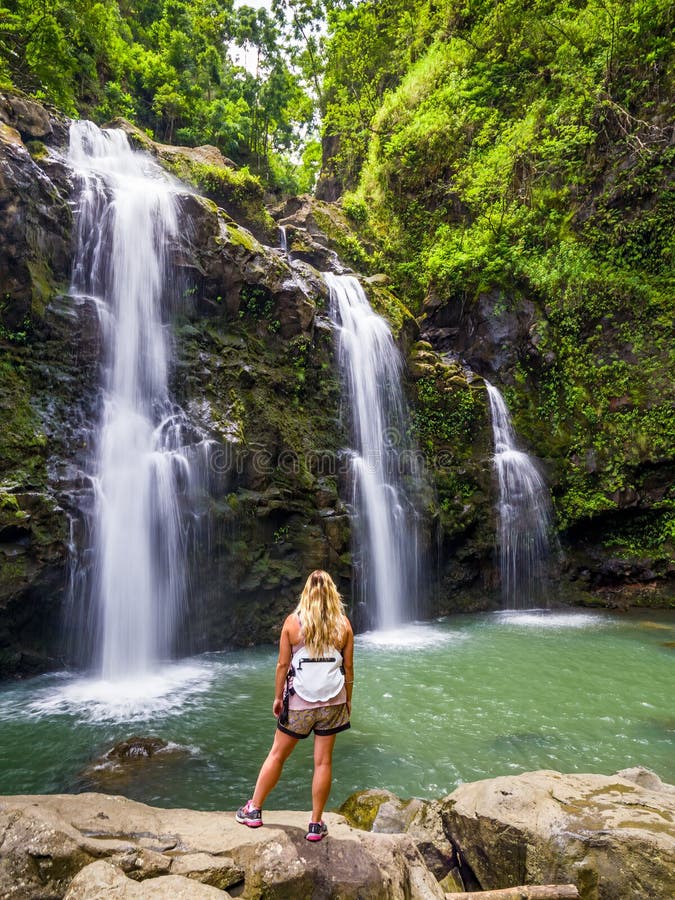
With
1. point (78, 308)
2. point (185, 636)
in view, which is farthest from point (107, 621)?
point (78, 308)

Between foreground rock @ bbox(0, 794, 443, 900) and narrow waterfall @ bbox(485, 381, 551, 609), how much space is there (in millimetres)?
11424

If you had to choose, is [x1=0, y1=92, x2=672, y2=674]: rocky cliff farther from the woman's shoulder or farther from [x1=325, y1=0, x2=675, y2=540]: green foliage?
the woman's shoulder

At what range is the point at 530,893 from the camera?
275 centimetres

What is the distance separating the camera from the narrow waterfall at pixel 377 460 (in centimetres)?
1166

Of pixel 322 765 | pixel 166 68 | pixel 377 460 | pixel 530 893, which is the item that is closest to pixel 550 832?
pixel 530 893

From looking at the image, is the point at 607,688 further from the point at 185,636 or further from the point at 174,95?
the point at 174,95

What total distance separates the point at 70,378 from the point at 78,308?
1.58 m

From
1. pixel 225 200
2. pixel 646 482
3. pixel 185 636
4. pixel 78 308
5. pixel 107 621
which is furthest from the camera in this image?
pixel 225 200

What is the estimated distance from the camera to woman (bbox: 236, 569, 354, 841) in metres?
3.13

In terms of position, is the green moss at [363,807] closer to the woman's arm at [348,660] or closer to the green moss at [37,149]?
the woman's arm at [348,660]

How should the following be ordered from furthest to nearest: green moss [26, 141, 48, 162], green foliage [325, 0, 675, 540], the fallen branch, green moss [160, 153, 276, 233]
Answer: green moss [160, 153, 276, 233]
green foliage [325, 0, 675, 540]
green moss [26, 141, 48, 162]
the fallen branch

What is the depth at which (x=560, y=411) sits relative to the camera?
15.0 meters

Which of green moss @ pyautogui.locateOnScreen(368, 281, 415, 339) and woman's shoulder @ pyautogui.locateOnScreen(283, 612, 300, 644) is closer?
woman's shoulder @ pyautogui.locateOnScreen(283, 612, 300, 644)

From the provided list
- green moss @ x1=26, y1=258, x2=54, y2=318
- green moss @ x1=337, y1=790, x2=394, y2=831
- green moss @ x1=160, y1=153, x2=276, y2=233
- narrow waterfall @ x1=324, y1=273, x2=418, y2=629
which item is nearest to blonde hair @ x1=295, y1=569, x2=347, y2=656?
green moss @ x1=337, y1=790, x2=394, y2=831
